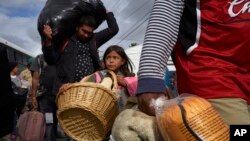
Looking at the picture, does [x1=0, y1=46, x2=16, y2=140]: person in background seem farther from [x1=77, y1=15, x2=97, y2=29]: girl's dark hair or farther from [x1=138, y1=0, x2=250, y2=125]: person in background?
[x1=138, y1=0, x2=250, y2=125]: person in background

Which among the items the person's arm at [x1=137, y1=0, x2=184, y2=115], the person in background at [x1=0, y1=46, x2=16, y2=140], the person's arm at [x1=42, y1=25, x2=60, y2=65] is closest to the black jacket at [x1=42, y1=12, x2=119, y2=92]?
the person's arm at [x1=42, y1=25, x2=60, y2=65]

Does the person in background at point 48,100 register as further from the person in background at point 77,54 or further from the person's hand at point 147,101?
the person's hand at point 147,101

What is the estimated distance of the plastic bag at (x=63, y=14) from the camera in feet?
16.3

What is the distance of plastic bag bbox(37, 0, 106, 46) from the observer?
4982mm

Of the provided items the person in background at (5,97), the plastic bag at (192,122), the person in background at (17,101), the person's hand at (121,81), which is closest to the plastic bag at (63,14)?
the person in background at (17,101)

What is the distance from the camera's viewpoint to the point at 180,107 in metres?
2.11

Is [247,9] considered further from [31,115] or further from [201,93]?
[31,115]

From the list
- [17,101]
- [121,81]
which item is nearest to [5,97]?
[121,81]

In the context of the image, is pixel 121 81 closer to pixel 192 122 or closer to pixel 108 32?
pixel 108 32

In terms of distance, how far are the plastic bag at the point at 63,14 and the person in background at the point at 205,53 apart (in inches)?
104

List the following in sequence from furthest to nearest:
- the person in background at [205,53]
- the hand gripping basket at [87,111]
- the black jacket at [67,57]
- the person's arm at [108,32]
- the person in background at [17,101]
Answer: the person in background at [17,101] → the person's arm at [108,32] → the black jacket at [67,57] → the hand gripping basket at [87,111] → the person in background at [205,53]

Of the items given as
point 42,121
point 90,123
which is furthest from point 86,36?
point 90,123

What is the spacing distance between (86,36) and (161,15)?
2880 millimetres

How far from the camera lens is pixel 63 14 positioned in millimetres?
5023
